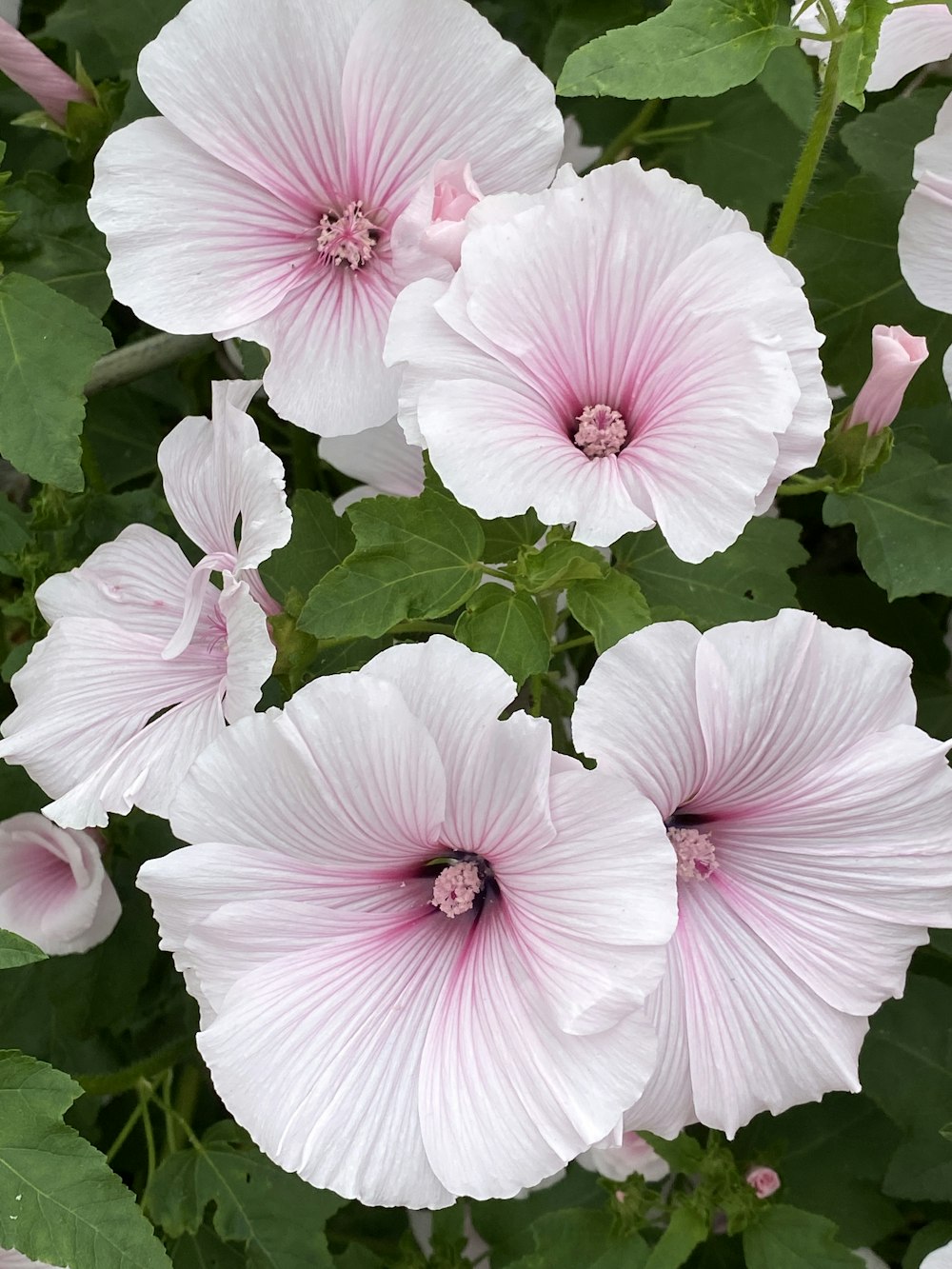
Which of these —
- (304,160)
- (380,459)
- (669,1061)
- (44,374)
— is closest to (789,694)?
(669,1061)

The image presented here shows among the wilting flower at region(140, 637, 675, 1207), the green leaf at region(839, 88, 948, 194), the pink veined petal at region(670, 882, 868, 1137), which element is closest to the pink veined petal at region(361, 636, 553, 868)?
the wilting flower at region(140, 637, 675, 1207)

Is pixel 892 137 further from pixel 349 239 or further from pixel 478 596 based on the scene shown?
pixel 478 596

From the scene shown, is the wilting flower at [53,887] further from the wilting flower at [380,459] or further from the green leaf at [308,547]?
the wilting flower at [380,459]

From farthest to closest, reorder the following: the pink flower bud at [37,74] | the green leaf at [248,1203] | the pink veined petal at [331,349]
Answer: the green leaf at [248,1203]
the pink flower bud at [37,74]
the pink veined petal at [331,349]

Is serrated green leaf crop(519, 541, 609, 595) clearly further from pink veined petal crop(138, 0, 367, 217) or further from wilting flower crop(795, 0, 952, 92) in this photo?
wilting flower crop(795, 0, 952, 92)

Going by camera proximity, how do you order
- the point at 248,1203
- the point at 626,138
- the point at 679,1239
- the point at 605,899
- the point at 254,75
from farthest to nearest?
the point at 626,138
the point at 248,1203
the point at 679,1239
the point at 254,75
the point at 605,899

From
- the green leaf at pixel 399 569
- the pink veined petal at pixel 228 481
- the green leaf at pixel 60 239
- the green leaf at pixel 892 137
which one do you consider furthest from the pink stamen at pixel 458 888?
the green leaf at pixel 892 137
